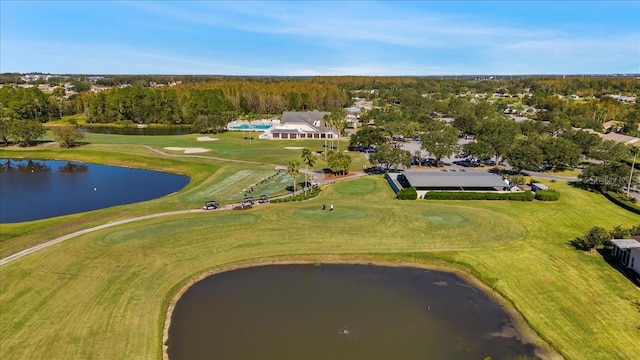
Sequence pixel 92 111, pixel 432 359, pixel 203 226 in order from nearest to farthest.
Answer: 1. pixel 432 359
2. pixel 203 226
3. pixel 92 111

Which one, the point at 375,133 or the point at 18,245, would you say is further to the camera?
the point at 375,133

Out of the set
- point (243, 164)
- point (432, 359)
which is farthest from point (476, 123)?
point (432, 359)

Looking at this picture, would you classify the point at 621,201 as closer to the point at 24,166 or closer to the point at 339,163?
the point at 339,163

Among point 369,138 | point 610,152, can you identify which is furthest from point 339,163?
point 610,152

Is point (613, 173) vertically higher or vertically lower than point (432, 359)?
higher

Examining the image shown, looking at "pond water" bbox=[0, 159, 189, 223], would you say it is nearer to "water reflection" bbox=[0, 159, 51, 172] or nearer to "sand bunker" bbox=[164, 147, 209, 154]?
"water reflection" bbox=[0, 159, 51, 172]

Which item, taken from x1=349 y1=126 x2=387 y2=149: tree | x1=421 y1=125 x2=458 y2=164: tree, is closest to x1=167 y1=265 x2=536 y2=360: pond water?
x1=421 y1=125 x2=458 y2=164: tree

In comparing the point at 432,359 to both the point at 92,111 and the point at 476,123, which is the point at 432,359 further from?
the point at 92,111
